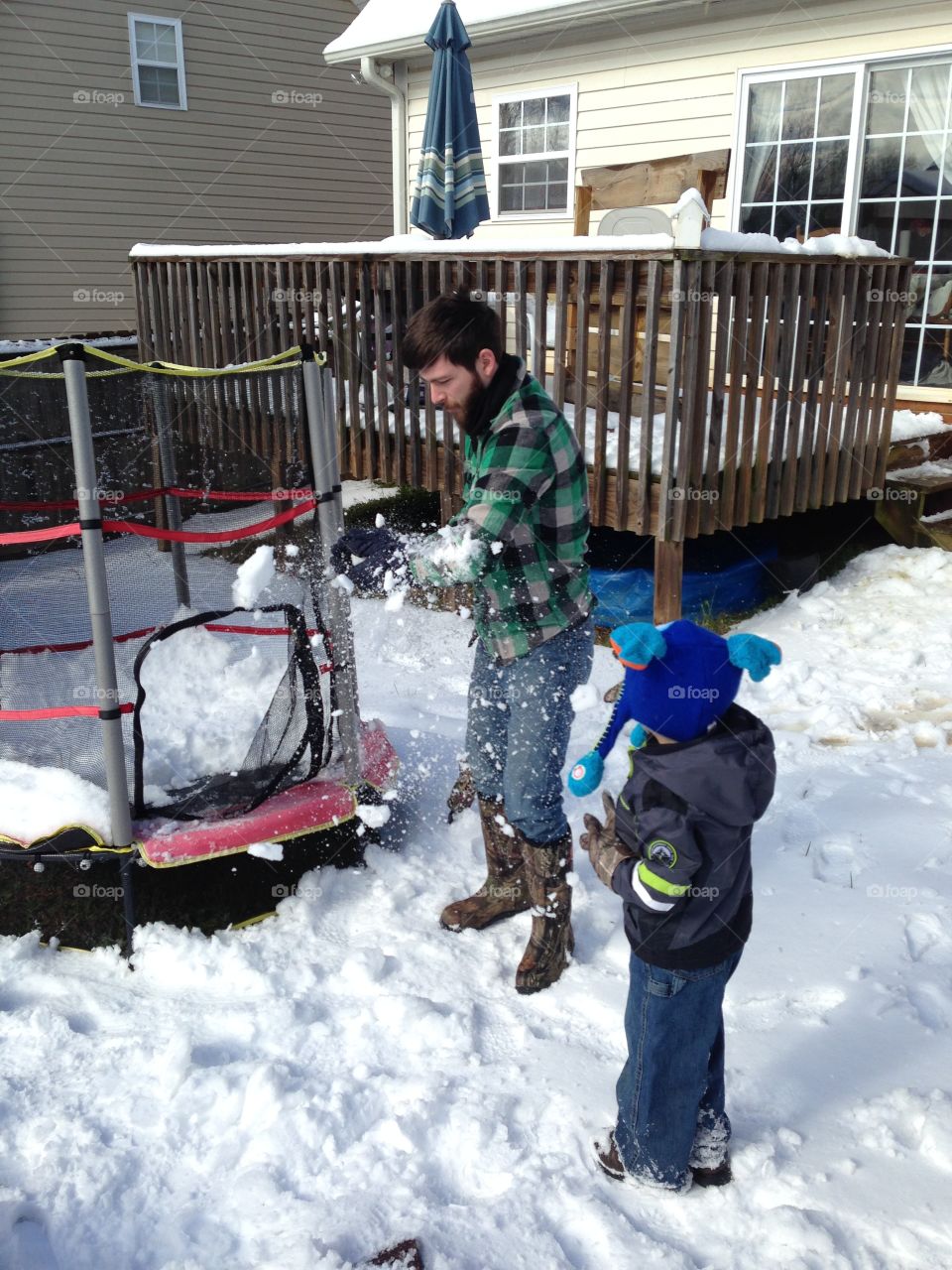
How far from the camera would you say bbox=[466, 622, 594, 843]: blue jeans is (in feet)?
9.57

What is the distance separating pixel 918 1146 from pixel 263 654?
2.99 meters

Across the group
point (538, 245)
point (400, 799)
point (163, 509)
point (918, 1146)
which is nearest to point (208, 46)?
point (538, 245)

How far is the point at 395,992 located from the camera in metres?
3.02

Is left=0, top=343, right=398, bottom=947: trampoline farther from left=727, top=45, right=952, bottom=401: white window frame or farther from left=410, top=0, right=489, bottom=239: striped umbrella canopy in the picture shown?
left=727, top=45, right=952, bottom=401: white window frame

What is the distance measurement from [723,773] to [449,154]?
23.9 ft

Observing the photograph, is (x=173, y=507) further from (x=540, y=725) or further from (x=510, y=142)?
(x=510, y=142)

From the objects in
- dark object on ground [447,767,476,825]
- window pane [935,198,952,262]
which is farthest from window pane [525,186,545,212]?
dark object on ground [447,767,476,825]

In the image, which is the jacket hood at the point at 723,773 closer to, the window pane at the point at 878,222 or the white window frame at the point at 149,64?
the window pane at the point at 878,222

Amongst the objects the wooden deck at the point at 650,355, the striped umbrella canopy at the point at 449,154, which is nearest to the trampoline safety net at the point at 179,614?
the wooden deck at the point at 650,355

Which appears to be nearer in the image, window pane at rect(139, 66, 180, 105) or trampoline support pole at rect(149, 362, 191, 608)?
trampoline support pole at rect(149, 362, 191, 608)

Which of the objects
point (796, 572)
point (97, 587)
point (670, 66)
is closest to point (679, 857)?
point (97, 587)

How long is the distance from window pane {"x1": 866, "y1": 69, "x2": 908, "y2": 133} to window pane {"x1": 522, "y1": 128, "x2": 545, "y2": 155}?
313 centimetres

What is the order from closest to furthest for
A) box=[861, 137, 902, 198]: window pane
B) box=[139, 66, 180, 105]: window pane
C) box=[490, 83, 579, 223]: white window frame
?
1. box=[861, 137, 902, 198]: window pane
2. box=[490, 83, 579, 223]: white window frame
3. box=[139, 66, 180, 105]: window pane

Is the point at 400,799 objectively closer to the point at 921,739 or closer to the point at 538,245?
the point at 921,739
